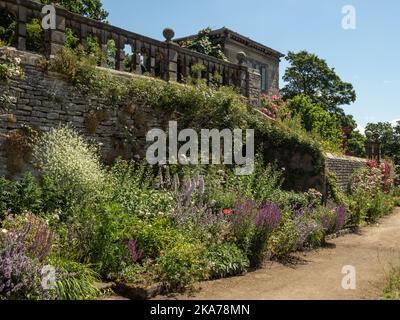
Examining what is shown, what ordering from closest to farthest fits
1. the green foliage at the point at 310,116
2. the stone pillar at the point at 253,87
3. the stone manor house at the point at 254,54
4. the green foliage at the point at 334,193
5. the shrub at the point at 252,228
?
the shrub at the point at 252,228
the green foliage at the point at 334,193
the stone pillar at the point at 253,87
the stone manor house at the point at 254,54
the green foliage at the point at 310,116

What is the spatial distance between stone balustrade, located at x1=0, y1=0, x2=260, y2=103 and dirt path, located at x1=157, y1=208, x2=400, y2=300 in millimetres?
5382

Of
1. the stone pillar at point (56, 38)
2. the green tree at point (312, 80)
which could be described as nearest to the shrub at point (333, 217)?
the stone pillar at point (56, 38)

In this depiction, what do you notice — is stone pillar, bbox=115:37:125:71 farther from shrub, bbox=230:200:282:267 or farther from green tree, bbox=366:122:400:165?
green tree, bbox=366:122:400:165

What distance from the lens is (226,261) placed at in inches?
265

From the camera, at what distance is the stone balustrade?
8.20 meters

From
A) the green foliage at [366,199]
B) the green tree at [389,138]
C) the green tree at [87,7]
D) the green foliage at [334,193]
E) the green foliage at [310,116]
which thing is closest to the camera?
the green foliage at [334,193]

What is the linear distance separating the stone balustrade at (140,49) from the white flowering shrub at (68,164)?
1740 millimetres

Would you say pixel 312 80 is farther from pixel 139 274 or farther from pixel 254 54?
pixel 139 274

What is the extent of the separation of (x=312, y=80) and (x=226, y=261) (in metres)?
32.2

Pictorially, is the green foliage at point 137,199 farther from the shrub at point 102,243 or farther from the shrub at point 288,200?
the shrub at point 288,200

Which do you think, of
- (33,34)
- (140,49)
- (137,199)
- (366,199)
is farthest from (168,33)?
(366,199)

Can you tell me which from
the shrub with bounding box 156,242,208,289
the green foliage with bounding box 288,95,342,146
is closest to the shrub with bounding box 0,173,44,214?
the shrub with bounding box 156,242,208,289

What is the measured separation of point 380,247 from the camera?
32.7 ft

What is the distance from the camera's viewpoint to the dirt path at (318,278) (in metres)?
5.77
